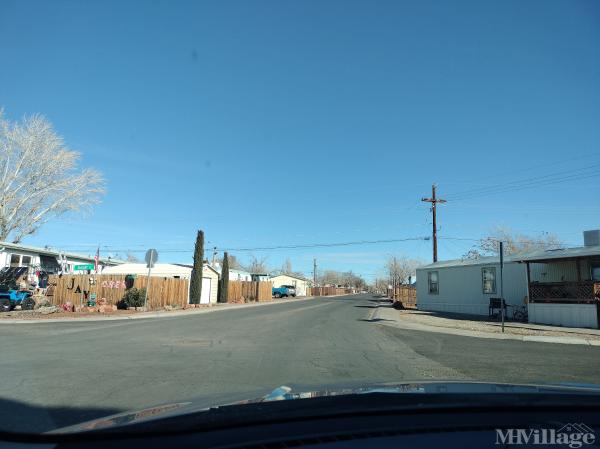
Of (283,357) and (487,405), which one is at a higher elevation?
(487,405)

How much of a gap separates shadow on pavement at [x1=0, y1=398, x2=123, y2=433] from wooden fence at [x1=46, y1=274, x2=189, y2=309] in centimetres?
2422

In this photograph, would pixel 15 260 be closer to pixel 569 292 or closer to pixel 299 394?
pixel 569 292

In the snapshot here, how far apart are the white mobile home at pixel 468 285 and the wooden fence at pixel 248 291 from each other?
2251cm

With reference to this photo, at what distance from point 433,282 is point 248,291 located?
26.8 metres

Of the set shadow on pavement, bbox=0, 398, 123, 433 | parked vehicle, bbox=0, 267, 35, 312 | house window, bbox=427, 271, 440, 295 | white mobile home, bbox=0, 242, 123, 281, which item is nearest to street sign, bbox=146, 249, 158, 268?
parked vehicle, bbox=0, 267, 35, 312

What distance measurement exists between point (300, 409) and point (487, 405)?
3.36ft

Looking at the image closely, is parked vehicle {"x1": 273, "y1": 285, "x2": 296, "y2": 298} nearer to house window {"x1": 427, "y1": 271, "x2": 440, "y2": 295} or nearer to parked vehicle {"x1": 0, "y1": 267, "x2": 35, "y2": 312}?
house window {"x1": 427, "y1": 271, "x2": 440, "y2": 295}

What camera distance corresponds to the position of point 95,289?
29.1m

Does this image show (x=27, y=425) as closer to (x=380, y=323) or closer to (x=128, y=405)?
(x=128, y=405)

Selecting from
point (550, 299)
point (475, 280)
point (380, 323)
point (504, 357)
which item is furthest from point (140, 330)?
point (475, 280)

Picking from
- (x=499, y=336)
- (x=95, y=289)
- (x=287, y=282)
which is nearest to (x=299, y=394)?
(x=499, y=336)

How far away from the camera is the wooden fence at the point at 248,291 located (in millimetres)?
49812

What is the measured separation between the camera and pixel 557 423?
2.45 m

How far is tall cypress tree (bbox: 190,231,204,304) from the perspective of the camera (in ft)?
122
